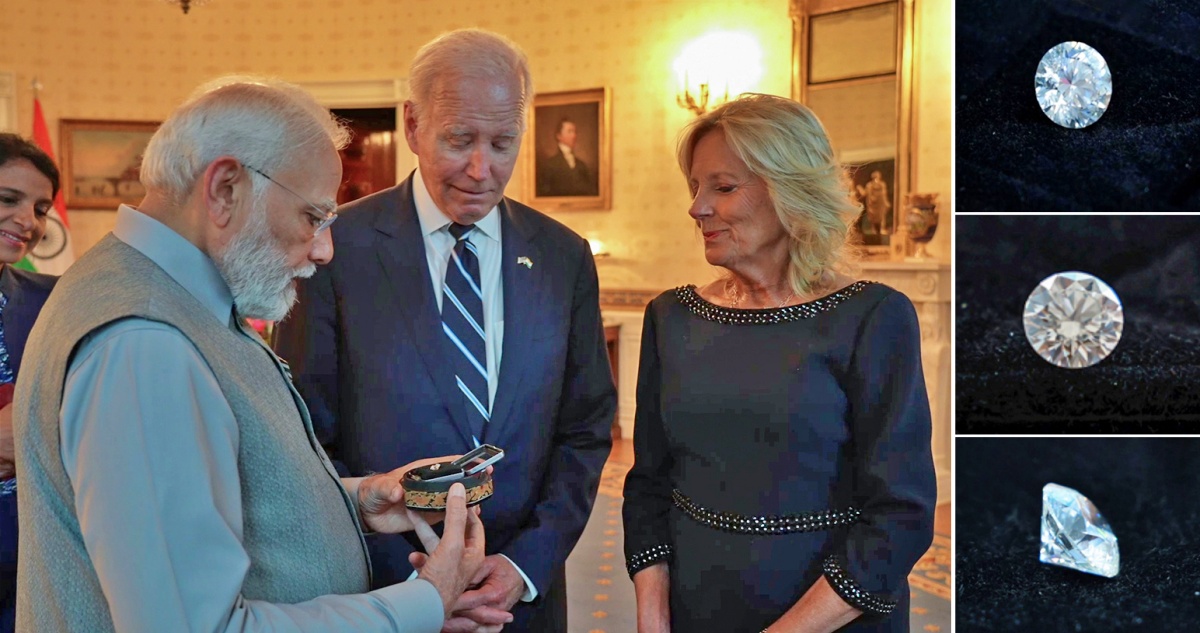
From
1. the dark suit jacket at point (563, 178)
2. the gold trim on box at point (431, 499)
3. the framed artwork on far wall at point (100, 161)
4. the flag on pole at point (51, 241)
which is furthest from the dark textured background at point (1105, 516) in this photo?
the framed artwork on far wall at point (100, 161)

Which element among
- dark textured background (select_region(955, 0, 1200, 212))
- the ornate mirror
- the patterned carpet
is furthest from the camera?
the ornate mirror

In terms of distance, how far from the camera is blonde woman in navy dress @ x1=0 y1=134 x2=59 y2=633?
2125mm

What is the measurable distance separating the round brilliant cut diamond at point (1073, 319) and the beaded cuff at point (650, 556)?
79cm

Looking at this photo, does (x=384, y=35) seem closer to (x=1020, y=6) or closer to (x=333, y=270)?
(x=333, y=270)

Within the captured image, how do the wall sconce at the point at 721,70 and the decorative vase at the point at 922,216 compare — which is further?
the wall sconce at the point at 721,70

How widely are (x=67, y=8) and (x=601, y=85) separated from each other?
5779mm

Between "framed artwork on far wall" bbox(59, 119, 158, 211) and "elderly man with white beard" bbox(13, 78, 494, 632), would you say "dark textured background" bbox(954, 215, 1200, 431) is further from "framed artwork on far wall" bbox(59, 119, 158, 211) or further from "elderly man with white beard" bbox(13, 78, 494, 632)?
"framed artwork on far wall" bbox(59, 119, 158, 211)

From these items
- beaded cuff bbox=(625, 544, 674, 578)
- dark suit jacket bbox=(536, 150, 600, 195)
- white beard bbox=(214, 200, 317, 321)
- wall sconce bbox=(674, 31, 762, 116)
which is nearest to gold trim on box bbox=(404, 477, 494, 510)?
white beard bbox=(214, 200, 317, 321)

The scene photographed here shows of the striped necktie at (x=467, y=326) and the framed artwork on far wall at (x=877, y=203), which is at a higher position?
the framed artwork on far wall at (x=877, y=203)

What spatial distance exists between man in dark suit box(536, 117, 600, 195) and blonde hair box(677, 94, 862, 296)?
7.42 m

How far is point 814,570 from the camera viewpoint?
181cm

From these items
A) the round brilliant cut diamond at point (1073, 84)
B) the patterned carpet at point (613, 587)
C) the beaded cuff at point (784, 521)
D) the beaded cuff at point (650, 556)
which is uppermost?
the round brilliant cut diamond at point (1073, 84)

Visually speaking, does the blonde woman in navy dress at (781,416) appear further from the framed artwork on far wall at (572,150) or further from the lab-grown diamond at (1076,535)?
the framed artwork on far wall at (572,150)

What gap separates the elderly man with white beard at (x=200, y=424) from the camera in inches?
44.4
